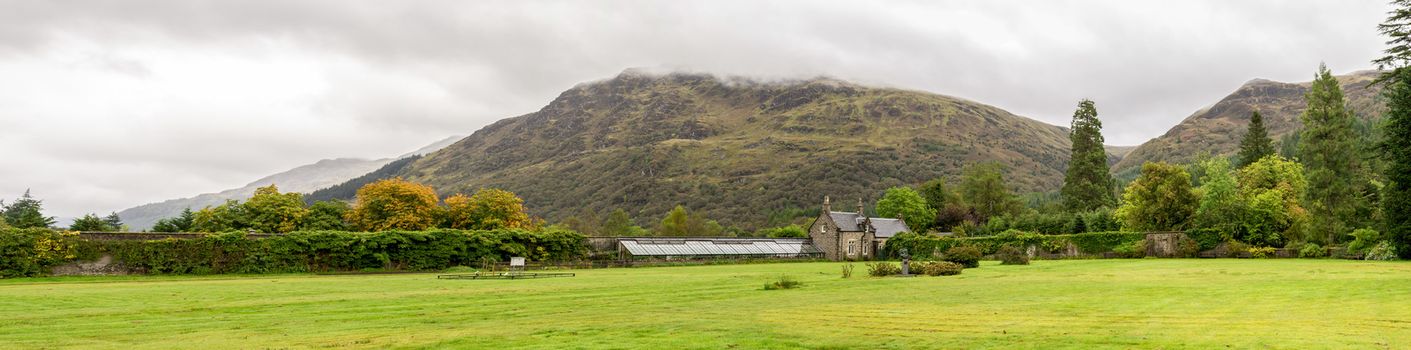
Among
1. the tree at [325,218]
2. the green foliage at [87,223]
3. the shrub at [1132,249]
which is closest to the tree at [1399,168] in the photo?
the shrub at [1132,249]

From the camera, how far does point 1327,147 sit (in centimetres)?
5247

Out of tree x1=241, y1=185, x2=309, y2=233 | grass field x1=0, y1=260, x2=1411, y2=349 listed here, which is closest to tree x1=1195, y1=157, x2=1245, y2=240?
grass field x1=0, y1=260, x2=1411, y2=349

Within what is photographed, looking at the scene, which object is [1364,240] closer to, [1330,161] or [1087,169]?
[1330,161]

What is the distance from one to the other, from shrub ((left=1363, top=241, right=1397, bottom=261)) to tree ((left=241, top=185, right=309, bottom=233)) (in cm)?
6622

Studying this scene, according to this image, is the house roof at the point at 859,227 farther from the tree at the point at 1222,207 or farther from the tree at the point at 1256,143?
the tree at the point at 1256,143

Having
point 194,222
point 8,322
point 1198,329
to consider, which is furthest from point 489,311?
point 194,222

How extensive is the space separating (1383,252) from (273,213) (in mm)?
68177

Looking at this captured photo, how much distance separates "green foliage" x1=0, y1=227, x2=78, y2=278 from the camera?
1578 inches

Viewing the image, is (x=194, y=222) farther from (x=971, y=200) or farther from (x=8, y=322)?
(x=971, y=200)

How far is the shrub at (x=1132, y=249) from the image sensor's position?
191 feet

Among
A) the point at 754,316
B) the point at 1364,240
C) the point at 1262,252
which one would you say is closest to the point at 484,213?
the point at 754,316

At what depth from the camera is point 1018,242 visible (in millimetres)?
65625

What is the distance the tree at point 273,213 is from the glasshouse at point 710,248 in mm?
23691

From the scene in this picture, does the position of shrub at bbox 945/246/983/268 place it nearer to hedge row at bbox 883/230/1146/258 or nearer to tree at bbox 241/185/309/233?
hedge row at bbox 883/230/1146/258
